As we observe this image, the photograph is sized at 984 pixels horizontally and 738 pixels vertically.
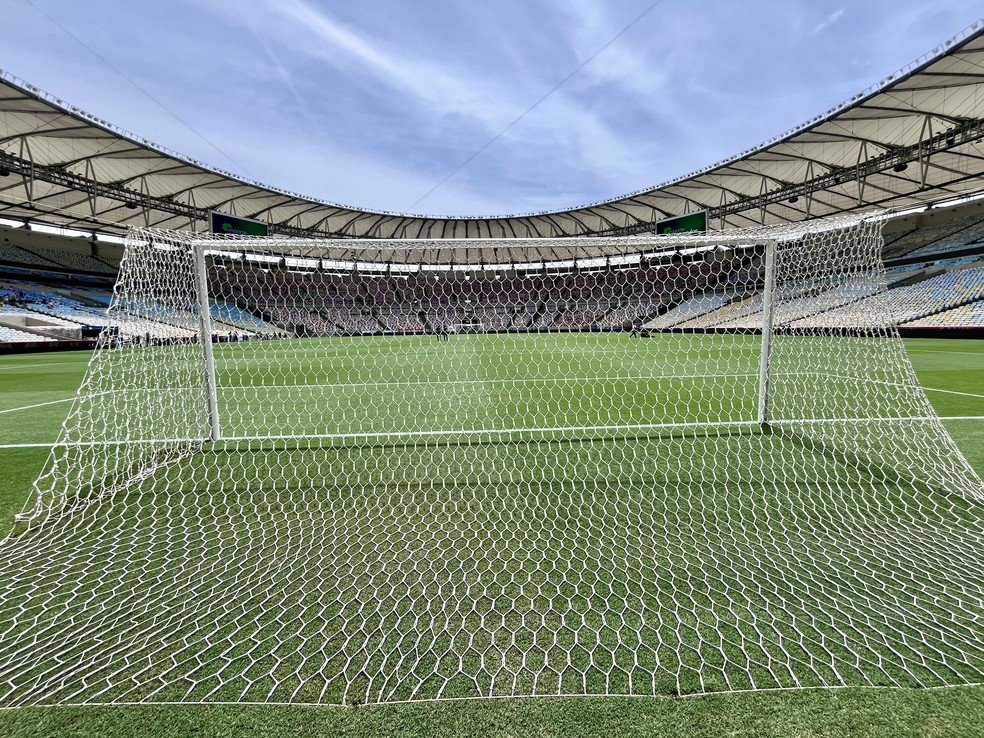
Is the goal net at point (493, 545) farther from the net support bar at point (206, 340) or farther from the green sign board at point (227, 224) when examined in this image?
the green sign board at point (227, 224)

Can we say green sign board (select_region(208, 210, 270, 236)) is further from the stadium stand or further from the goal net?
the goal net

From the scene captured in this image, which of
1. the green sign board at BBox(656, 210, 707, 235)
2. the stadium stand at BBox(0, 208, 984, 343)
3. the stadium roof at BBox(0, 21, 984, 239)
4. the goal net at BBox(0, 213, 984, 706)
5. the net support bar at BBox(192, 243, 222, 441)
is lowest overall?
the goal net at BBox(0, 213, 984, 706)

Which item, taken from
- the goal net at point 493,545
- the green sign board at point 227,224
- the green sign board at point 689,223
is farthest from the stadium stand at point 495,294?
the goal net at point 493,545

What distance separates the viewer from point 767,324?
4488mm

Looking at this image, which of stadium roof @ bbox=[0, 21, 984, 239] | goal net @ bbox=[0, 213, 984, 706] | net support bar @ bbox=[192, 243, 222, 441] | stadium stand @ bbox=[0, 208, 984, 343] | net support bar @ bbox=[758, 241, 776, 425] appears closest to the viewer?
goal net @ bbox=[0, 213, 984, 706]

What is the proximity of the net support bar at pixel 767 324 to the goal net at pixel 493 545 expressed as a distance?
3 cm

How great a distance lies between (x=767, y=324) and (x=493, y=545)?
3650 mm

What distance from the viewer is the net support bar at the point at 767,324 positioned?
14.2 feet

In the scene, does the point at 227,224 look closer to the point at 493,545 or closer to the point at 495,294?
the point at 495,294

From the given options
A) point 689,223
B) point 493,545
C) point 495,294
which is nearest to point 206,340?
point 493,545

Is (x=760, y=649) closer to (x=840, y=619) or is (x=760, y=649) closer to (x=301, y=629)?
(x=840, y=619)

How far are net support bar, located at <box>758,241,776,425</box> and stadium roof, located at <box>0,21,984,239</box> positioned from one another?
42.7ft

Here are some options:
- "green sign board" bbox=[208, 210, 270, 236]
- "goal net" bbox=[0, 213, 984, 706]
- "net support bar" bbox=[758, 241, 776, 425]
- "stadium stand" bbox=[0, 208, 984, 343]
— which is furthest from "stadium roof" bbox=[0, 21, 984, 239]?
"goal net" bbox=[0, 213, 984, 706]

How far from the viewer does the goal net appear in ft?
5.20
